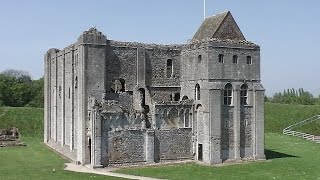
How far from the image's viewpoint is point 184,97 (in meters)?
45.8

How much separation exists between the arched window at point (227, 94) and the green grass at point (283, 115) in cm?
2865

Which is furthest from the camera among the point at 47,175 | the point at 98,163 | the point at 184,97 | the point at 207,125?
the point at 184,97

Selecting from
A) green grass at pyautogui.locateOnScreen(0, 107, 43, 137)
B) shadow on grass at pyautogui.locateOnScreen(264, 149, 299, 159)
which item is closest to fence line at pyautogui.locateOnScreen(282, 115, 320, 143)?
shadow on grass at pyautogui.locateOnScreen(264, 149, 299, 159)

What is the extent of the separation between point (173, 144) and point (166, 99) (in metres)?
5.82

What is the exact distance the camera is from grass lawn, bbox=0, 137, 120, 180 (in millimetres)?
34250

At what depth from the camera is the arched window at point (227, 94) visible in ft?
142

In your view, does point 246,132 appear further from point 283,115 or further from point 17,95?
point 17,95

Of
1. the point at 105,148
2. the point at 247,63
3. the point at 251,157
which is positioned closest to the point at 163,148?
the point at 105,148

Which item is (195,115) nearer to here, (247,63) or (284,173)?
(247,63)

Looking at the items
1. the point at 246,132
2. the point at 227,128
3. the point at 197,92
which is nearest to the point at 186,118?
the point at 197,92

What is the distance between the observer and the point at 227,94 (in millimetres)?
43469

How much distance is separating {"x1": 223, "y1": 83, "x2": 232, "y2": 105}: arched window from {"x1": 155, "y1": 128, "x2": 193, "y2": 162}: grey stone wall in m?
4.12

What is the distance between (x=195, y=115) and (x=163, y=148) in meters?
4.29

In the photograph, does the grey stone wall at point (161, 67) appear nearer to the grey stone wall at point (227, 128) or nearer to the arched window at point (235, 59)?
the arched window at point (235, 59)
